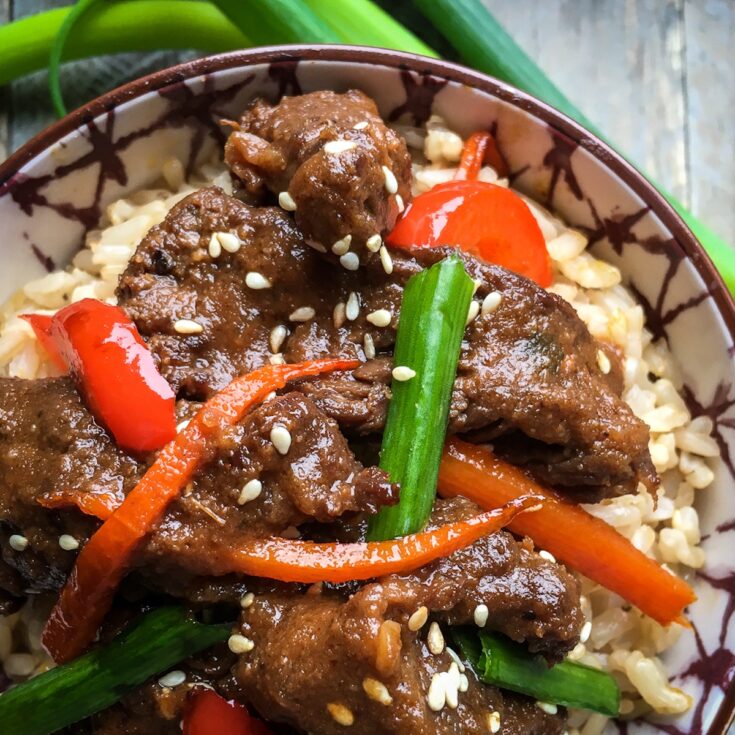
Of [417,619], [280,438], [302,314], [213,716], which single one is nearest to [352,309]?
[302,314]

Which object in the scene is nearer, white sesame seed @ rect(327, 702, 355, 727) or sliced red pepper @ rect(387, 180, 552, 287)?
white sesame seed @ rect(327, 702, 355, 727)

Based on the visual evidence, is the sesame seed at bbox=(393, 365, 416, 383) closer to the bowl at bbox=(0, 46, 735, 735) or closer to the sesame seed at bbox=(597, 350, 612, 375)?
the sesame seed at bbox=(597, 350, 612, 375)

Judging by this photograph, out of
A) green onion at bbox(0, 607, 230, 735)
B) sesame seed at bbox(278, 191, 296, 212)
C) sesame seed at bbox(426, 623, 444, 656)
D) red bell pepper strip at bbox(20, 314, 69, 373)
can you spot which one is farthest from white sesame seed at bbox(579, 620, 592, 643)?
red bell pepper strip at bbox(20, 314, 69, 373)

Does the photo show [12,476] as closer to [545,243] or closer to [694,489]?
[545,243]

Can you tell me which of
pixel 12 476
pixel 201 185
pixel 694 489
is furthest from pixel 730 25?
pixel 12 476

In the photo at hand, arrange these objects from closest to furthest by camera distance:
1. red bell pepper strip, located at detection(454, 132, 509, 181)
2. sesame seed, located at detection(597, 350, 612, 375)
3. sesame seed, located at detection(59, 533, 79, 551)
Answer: sesame seed, located at detection(59, 533, 79, 551) < sesame seed, located at detection(597, 350, 612, 375) < red bell pepper strip, located at detection(454, 132, 509, 181)

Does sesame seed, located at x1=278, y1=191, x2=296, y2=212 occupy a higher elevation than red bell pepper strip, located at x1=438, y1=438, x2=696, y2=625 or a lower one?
higher

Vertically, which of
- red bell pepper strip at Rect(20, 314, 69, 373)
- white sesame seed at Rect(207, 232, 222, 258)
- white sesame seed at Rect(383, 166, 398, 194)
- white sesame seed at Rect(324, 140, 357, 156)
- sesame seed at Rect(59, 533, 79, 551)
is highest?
white sesame seed at Rect(324, 140, 357, 156)
